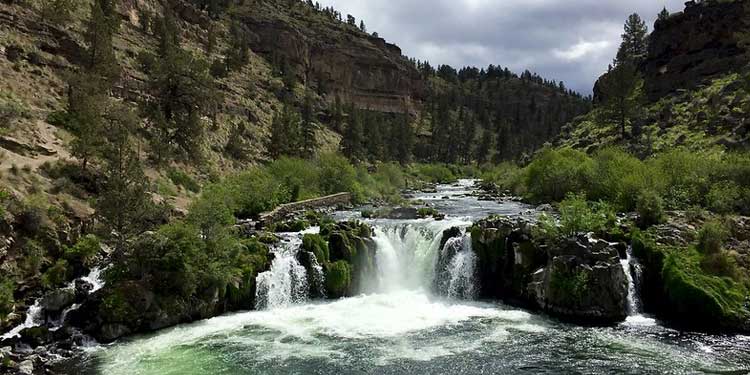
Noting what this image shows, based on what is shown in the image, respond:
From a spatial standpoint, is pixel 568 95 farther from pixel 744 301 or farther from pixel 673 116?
pixel 744 301

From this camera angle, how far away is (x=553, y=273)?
23438 mm

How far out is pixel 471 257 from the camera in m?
27.8

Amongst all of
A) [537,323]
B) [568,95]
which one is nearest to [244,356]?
[537,323]

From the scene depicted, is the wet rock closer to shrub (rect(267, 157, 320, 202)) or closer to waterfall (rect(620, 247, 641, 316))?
shrub (rect(267, 157, 320, 202))

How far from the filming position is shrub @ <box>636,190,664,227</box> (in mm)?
27375

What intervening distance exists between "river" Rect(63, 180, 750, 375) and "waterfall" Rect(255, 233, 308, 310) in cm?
6

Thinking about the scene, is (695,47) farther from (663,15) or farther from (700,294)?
(700,294)

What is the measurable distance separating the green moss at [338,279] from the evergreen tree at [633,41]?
82936 mm

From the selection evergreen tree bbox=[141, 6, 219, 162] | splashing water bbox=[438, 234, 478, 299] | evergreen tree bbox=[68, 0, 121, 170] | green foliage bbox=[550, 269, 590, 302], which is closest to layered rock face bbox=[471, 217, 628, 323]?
green foliage bbox=[550, 269, 590, 302]

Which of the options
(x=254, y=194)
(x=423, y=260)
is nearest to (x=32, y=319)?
(x=423, y=260)

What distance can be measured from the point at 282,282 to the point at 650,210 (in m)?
20.7

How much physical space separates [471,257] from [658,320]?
31.2 feet

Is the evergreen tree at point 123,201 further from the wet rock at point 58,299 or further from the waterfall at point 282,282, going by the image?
the waterfall at point 282,282

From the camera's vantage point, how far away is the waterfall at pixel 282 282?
25.1m
